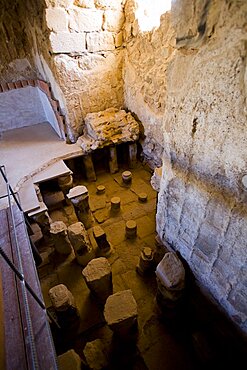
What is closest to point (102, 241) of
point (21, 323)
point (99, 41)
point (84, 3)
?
point (21, 323)

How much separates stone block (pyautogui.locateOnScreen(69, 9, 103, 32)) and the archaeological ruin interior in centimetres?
2

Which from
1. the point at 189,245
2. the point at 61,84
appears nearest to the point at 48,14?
the point at 61,84

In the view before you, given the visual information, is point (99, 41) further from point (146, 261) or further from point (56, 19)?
point (146, 261)

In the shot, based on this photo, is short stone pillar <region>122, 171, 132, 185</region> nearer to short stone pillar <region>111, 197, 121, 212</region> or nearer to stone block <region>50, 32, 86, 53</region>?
short stone pillar <region>111, 197, 121, 212</region>

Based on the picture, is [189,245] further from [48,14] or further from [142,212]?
[48,14]

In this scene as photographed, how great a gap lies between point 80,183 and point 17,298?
105 inches

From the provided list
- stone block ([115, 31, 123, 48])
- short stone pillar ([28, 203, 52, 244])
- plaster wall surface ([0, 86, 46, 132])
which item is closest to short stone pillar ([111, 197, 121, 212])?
short stone pillar ([28, 203, 52, 244])

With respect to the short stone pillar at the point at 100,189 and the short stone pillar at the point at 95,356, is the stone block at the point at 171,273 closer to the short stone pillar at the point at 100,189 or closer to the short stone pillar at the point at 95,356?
the short stone pillar at the point at 95,356

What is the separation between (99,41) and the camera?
3.43 metres

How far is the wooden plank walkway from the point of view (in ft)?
4.53

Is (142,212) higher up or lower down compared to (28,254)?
lower down

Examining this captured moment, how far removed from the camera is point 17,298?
5.51ft

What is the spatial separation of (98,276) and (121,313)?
0.43 m

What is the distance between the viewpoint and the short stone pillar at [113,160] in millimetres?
4015
